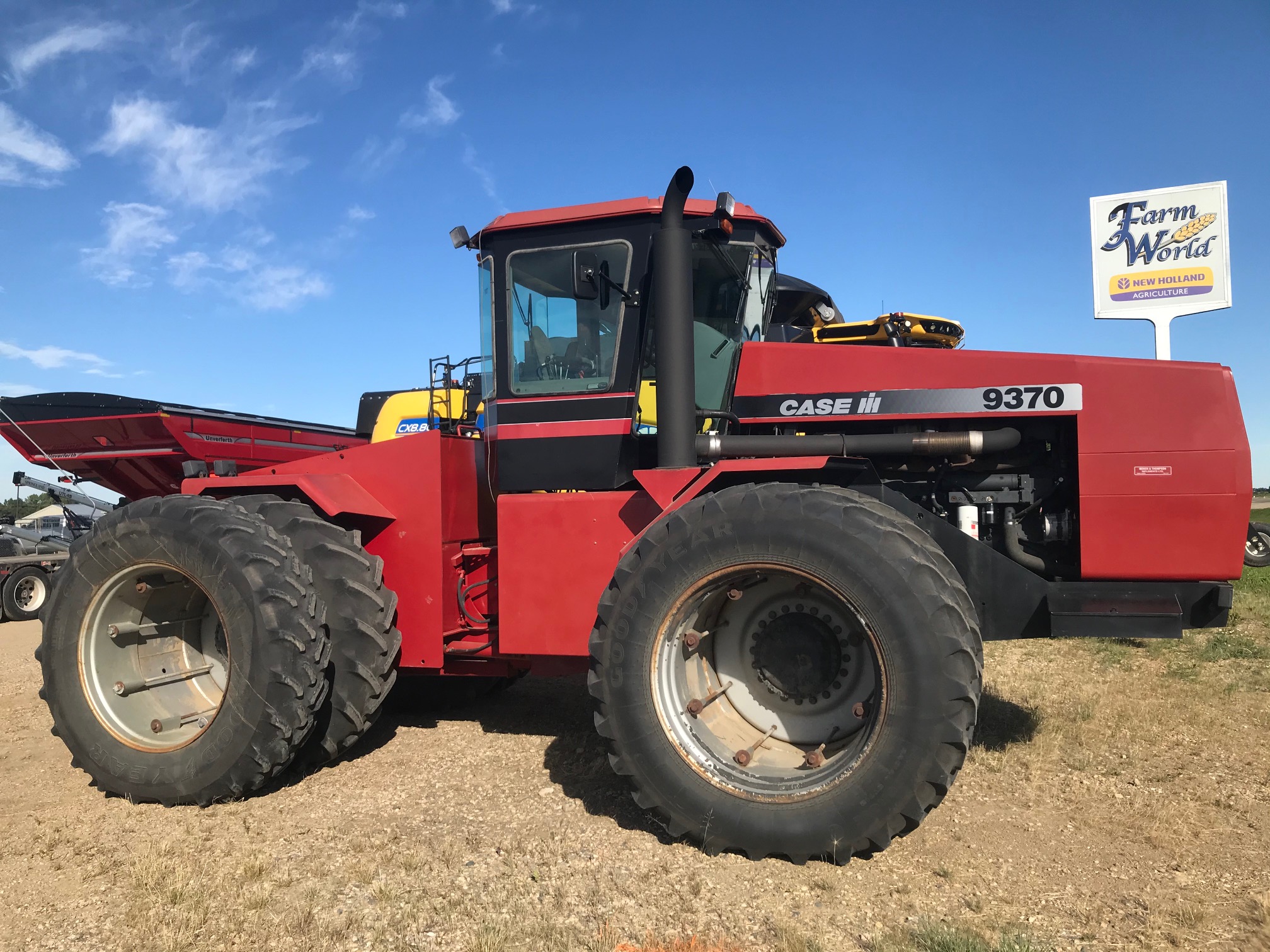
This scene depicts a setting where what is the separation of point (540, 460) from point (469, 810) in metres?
1.82

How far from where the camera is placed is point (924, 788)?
3.17 metres

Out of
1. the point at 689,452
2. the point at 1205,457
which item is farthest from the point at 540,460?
the point at 1205,457

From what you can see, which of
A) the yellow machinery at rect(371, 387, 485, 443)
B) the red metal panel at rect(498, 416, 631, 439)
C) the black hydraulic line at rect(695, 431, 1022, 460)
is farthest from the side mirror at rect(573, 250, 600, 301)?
the yellow machinery at rect(371, 387, 485, 443)

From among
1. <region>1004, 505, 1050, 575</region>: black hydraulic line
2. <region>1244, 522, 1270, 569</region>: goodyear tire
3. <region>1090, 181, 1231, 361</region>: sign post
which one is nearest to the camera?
<region>1004, 505, 1050, 575</region>: black hydraulic line

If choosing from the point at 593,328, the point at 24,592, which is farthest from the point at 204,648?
the point at 24,592

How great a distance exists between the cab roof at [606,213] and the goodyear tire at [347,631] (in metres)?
1.95

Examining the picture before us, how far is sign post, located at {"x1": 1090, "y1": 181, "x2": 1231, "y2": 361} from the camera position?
995cm

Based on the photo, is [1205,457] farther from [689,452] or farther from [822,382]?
[689,452]

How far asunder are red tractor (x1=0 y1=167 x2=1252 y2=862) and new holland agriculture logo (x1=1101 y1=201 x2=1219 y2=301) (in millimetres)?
7226

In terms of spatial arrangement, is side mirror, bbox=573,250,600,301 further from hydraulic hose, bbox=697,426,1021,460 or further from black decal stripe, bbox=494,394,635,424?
hydraulic hose, bbox=697,426,1021,460

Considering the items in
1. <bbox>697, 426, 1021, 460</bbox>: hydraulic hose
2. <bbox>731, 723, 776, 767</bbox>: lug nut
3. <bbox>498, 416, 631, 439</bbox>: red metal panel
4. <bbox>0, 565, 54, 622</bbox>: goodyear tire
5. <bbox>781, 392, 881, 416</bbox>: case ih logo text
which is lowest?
<bbox>0, 565, 54, 622</bbox>: goodyear tire

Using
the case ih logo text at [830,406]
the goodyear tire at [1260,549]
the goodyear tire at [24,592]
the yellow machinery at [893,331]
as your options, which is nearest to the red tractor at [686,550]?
the case ih logo text at [830,406]

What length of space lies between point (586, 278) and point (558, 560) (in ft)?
4.83

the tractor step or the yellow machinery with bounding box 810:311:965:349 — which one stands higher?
the yellow machinery with bounding box 810:311:965:349
